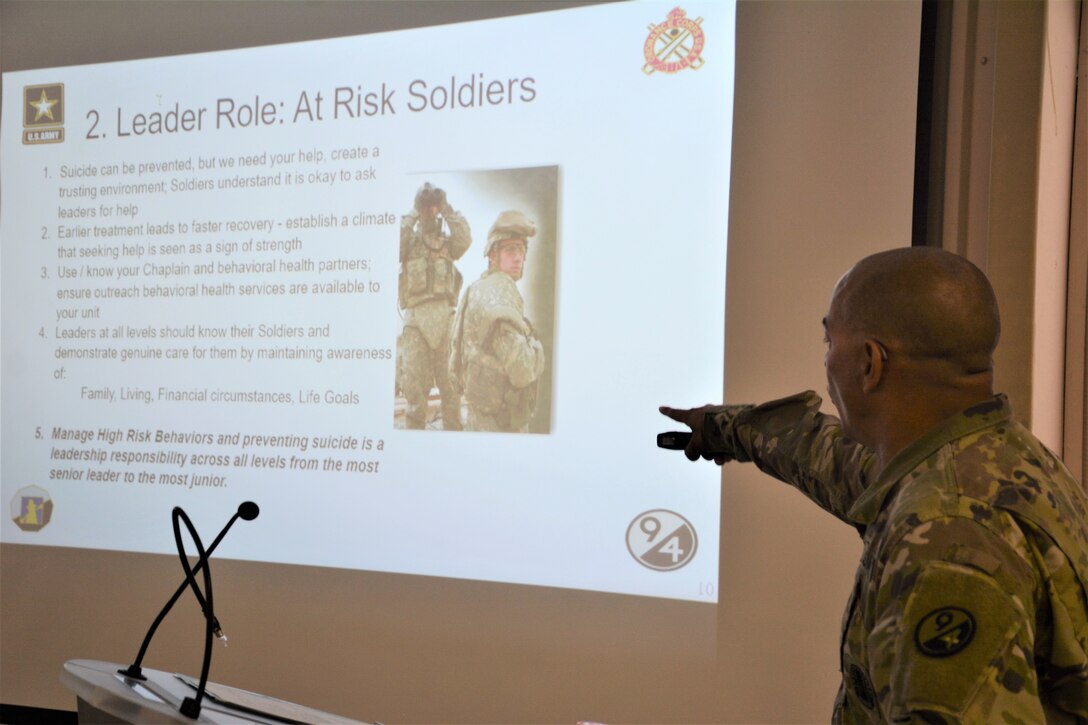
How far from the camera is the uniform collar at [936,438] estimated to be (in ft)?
3.30

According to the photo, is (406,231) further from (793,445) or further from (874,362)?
(874,362)

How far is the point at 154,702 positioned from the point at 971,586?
99 centimetres

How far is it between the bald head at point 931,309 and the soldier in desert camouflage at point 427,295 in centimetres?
180

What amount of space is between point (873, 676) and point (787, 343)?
5.56 feet

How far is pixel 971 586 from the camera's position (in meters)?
0.85

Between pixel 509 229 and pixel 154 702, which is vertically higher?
pixel 509 229

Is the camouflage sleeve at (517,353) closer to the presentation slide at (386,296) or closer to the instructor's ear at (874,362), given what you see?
the presentation slide at (386,296)

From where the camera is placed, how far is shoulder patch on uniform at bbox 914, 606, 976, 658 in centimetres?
83

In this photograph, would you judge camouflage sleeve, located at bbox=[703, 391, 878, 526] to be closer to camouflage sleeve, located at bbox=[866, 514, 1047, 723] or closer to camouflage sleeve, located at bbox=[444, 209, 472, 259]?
camouflage sleeve, located at bbox=[866, 514, 1047, 723]

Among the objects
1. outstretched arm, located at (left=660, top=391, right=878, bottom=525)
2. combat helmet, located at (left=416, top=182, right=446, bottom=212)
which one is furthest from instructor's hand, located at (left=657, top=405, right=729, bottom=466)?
combat helmet, located at (left=416, top=182, right=446, bottom=212)

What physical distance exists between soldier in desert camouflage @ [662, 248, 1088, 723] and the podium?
30.0 inches

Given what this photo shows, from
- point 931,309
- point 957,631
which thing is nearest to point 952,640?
point 957,631

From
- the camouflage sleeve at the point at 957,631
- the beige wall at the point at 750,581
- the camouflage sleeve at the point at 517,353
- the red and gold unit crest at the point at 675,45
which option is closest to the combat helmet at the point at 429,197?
the camouflage sleeve at the point at 517,353

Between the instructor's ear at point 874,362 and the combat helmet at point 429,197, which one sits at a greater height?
the combat helmet at point 429,197
